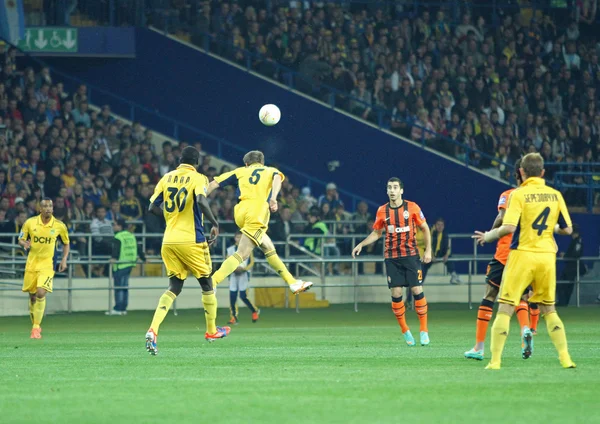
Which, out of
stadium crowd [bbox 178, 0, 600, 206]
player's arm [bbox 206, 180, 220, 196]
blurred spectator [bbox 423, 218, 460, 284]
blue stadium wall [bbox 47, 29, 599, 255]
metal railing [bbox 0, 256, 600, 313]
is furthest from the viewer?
stadium crowd [bbox 178, 0, 600, 206]

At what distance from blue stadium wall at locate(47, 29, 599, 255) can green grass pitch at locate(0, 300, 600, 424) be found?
13.8 metres

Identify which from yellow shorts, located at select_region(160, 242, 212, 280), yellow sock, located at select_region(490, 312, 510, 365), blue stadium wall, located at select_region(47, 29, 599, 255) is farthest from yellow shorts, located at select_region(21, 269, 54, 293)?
blue stadium wall, located at select_region(47, 29, 599, 255)

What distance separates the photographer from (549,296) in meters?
11.3

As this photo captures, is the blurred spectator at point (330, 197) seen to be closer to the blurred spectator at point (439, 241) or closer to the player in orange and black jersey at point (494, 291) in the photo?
the blurred spectator at point (439, 241)

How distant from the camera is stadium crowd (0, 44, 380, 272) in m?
26.4

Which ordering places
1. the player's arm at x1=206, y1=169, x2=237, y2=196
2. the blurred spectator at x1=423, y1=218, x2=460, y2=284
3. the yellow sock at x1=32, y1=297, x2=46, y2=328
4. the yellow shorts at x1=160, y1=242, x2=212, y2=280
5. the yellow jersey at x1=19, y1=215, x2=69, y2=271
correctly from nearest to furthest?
the yellow shorts at x1=160, y1=242, x2=212, y2=280 < the player's arm at x1=206, y1=169, x2=237, y2=196 < the yellow sock at x1=32, y1=297, x2=46, y2=328 < the yellow jersey at x1=19, y1=215, x2=69, y2=271 < the blurred spectator at x1=423, y1=218, x2=460, y2=284

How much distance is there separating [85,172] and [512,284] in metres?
17.9

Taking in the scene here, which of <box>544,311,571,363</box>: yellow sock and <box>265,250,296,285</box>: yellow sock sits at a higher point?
<box>265,250,296,285</box>: yellow sock

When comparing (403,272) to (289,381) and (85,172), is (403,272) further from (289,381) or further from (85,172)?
(85,172)

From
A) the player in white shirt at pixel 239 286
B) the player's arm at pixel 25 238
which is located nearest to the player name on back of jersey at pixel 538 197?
the player's arm at pixel 25 238

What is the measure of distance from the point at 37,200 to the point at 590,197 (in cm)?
1395

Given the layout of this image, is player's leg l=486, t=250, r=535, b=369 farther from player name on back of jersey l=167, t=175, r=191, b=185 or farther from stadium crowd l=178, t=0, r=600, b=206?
Result: stadium crowd l=178, t=0, r=600, b=206

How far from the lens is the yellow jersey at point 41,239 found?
61.5 feet

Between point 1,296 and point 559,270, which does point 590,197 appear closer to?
point 559,270
